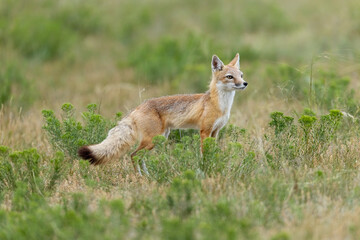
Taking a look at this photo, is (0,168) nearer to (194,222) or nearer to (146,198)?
(146,198)

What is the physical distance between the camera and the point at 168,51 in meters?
14.1

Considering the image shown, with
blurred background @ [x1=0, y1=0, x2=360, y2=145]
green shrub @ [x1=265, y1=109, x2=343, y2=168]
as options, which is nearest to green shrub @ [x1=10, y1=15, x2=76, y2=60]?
blurred background @ [x1=0, y1=0, x2=360, y2=145]

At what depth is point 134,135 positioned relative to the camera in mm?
6441

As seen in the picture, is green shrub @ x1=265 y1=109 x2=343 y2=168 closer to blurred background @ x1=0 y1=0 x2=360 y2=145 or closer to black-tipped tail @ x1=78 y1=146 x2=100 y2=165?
blurred background @ x1=0 y1=0 x2=360 y2=145

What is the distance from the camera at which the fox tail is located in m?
5.85

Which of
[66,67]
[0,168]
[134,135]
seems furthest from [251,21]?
[0,168]

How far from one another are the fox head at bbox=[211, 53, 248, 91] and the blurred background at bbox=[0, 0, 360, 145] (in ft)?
4.12

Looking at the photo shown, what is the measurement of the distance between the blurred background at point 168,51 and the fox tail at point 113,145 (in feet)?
6.70

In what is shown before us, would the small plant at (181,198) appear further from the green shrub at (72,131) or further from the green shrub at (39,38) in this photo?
the green shrub at (39,38)

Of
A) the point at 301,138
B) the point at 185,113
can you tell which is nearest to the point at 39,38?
the point at 185,113

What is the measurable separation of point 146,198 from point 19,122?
13.9ft

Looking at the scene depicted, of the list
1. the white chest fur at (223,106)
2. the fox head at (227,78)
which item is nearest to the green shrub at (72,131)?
the white chest fur at (223,106)

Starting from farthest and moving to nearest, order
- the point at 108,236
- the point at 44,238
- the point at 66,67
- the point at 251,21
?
the point at 251,21, the point at 66,67, the point at 44,238, the point at 108,236

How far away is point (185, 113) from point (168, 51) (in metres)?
7.57
